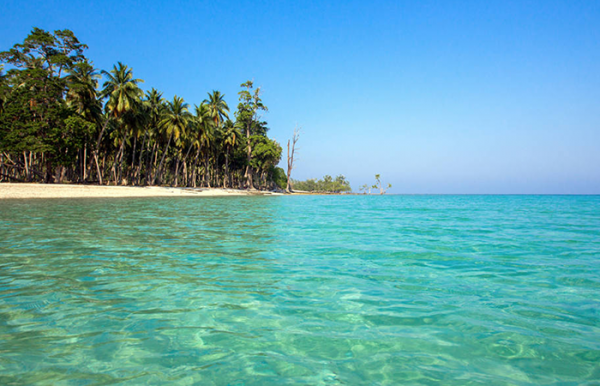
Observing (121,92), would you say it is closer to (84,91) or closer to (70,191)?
(84,91)

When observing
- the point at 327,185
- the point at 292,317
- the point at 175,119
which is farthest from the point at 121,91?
the point at 327,185

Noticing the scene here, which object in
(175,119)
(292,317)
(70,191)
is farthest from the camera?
(175,119)

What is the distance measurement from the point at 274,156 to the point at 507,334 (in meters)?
60.6

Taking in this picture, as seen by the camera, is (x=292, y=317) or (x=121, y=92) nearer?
(x=292, y=317)

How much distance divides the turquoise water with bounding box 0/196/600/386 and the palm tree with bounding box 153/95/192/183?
39202mm

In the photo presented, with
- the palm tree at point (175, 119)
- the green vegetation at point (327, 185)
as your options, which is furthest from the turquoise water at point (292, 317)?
the green vegetation at point (327, 185)

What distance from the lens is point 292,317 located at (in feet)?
11.9

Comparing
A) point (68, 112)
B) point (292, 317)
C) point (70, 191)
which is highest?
point (68, 112)

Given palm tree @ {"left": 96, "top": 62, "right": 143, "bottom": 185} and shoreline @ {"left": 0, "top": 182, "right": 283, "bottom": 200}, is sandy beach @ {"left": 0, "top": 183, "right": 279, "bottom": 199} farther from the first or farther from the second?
palm tree @ {"left": 96, "top": 62, "right": 143, "bottom": 185}

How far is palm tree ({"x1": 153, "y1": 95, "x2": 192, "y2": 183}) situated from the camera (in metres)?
43.5

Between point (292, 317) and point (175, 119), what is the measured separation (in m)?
44.9

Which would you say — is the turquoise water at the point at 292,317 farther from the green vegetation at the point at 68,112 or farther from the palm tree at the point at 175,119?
the palm tree at the point at 175,119

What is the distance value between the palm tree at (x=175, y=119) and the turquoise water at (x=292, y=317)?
39202mm

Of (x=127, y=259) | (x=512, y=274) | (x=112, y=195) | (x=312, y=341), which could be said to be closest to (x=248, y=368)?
(x=312, y=341)
